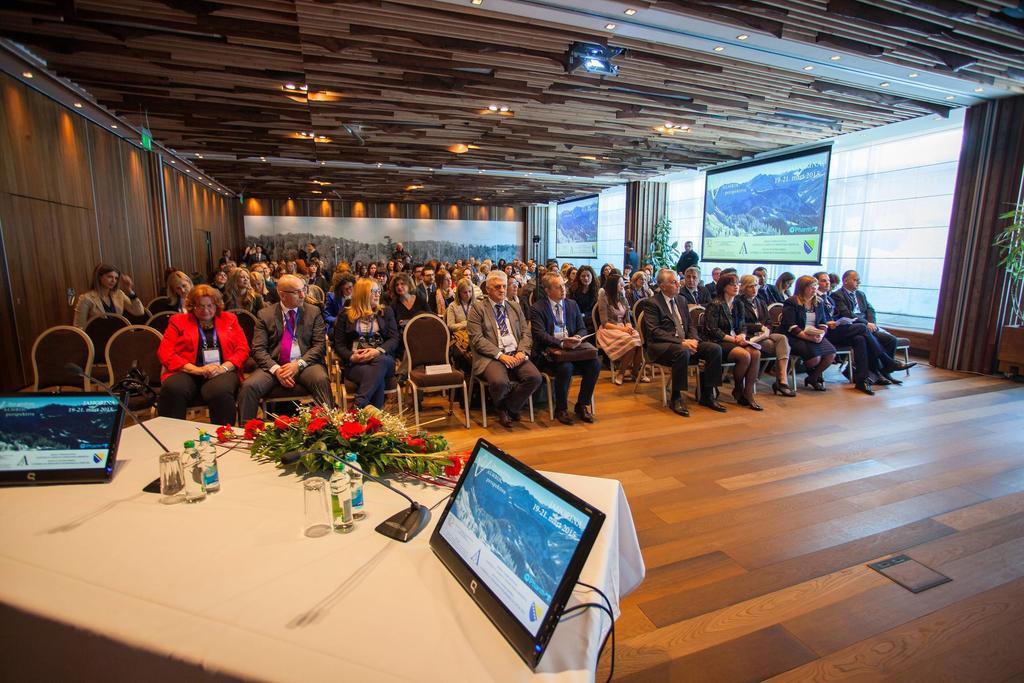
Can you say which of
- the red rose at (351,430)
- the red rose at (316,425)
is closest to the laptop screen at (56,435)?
the red rose at (316,425)

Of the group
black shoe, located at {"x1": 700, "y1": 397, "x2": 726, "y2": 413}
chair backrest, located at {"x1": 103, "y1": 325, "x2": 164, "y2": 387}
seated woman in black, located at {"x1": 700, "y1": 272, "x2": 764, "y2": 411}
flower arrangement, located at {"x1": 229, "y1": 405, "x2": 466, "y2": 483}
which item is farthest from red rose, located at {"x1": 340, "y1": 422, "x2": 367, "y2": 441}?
seated woman in black, located at {"x1": 700, "y1": 272, "x2": 764, "y2": 411}

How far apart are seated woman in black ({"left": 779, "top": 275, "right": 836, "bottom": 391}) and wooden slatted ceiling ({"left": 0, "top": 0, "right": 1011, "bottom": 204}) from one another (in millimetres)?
2746

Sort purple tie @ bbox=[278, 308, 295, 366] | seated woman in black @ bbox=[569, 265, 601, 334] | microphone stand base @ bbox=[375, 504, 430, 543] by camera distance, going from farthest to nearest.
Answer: seated woman in black @ bbox=[569, 265, 601, 334], purple tie @ bbox=[278, 308, 295, 366], microphone stand base @ bbox=[375, 504, 430, 543]

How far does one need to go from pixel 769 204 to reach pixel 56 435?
11.3 metres

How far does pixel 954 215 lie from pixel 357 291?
8592 mm

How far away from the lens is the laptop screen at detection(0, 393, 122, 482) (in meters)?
1.71

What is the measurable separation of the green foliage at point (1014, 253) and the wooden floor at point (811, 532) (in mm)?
2184

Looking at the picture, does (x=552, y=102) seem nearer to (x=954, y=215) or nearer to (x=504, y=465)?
(x=954, y=215)

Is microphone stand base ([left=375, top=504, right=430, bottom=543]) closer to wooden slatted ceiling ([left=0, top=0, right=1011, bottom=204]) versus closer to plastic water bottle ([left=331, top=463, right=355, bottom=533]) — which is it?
plastic water bottle ([left=331, top=463, right=355, bottom=533])

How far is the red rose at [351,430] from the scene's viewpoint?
1757 mm

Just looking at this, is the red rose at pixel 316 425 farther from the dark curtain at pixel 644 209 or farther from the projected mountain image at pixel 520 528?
the dark curtain at pixel 644 209

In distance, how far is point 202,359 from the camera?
3818 millimetres

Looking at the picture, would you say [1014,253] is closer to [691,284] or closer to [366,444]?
[691,284]

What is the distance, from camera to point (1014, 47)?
16.6ft
